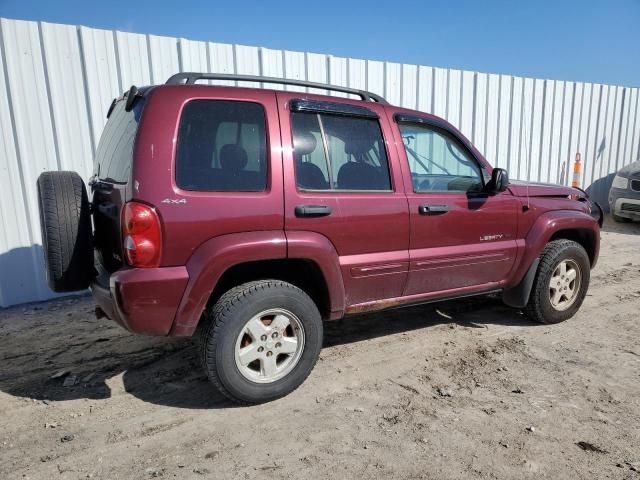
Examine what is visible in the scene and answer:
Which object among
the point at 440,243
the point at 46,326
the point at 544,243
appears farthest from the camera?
the point at 46,326

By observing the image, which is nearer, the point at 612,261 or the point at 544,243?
the point at 544,243

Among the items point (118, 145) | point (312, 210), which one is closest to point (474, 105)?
point (312, 210)

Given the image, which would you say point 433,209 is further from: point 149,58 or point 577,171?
point 577,171

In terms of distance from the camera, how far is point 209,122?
8.55ft

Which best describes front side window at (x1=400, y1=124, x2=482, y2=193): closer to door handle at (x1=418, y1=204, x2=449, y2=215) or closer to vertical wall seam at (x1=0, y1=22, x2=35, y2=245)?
door handle at (x1=418, y1=204, x2=449, y2=215)

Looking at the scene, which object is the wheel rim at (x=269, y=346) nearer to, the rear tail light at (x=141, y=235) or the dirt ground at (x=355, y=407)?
the dirt ground at (x=355, y=407)

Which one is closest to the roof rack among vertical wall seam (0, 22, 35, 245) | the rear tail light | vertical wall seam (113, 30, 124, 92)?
the rear tail light

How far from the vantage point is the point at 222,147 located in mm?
2633

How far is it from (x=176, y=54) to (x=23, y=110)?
5.82 ft

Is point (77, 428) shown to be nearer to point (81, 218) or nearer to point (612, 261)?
point (81, 218)

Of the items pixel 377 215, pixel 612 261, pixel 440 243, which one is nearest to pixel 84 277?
pixel 377 215

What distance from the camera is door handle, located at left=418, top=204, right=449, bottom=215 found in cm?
321

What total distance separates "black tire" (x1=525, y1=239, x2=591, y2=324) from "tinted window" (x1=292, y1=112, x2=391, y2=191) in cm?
A: 179

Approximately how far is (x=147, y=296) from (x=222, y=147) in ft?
3.14
